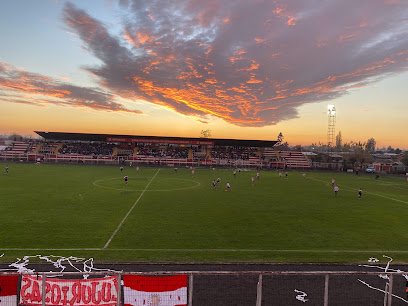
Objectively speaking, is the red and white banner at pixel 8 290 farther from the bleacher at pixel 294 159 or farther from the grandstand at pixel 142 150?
the bleacher at pixel 294 159

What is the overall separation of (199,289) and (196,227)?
303 inches

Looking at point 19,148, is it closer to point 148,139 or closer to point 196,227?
point 148,139

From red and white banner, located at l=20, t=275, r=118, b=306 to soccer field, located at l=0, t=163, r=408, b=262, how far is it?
5895 millimetres

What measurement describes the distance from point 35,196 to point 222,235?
66.1ft

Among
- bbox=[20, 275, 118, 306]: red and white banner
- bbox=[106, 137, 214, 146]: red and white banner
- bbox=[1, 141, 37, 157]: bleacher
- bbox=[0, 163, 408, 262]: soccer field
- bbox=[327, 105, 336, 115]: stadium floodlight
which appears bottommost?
bbox=[0, 163, 408, 262]: soccer field

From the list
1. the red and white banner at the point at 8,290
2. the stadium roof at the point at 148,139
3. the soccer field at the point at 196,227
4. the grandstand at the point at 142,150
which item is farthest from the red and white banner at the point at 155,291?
the stadium roof at the point at 148,139

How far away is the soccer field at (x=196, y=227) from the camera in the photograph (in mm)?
13141

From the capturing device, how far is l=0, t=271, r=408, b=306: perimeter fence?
623 centimetres

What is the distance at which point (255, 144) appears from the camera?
84.8 meters

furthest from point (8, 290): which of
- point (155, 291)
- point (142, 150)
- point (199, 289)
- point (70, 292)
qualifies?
point (142, 150)

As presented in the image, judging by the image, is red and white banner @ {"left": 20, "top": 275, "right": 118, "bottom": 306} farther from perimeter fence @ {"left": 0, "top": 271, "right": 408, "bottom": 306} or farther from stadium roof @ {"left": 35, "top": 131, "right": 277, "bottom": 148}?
stadium roof @ {"left": 35, "top": 131, "right": 277, "bottom": 148}

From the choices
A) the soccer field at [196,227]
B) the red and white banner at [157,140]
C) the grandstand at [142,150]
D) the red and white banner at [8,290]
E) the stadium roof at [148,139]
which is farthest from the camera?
the red and white banner at [157,140]

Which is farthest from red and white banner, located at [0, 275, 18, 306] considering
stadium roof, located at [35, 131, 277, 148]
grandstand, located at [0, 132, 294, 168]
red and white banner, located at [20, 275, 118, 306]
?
stadium roof, located at [35, 131, 277, 148]

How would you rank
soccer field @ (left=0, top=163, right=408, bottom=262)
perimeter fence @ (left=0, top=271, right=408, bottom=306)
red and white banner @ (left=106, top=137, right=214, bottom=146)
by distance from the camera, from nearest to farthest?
perimeter fence @ (left=0, top=271, right=408, bottom=306) < soccer field @ (left=0, top=163, right=408, bottom=262) < red and white banner @ (left=106, top=137, right=214, bottom=146)
